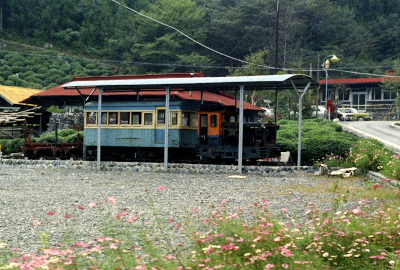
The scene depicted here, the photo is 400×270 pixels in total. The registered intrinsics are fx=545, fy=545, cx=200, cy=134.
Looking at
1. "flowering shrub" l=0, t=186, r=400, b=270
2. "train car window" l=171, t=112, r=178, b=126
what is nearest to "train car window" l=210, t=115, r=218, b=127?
"train car window" l=171, t=112, r=178, b=126

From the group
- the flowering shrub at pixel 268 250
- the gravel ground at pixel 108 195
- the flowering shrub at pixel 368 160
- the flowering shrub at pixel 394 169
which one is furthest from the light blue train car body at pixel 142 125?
the flowering shrub at pixel 268 250

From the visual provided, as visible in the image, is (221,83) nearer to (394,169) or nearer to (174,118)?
(174,118)

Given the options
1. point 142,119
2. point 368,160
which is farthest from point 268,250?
point 142,119

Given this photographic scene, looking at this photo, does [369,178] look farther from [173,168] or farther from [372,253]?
[372,253]

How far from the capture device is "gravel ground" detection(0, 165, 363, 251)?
9133 mm

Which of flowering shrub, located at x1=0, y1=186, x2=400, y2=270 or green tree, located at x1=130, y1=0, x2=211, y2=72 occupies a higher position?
green tree, located at x1=130, y1=0, x2=211, y2=72

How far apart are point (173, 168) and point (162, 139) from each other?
5.04 feet

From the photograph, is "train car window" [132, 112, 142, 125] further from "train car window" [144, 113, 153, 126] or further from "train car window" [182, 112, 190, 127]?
"train car window" [182, 112, 190, 127]

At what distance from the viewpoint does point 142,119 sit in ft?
71.8

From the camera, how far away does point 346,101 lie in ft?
209

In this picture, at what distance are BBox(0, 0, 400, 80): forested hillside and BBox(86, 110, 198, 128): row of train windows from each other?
37.5 m

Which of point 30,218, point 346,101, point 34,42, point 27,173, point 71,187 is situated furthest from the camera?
point 34,42

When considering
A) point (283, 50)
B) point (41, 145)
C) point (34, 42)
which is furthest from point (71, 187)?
point (34, 42)

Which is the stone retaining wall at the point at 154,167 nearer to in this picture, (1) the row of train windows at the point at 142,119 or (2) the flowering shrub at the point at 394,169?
(1) the row of train windows at the point at 142,119
